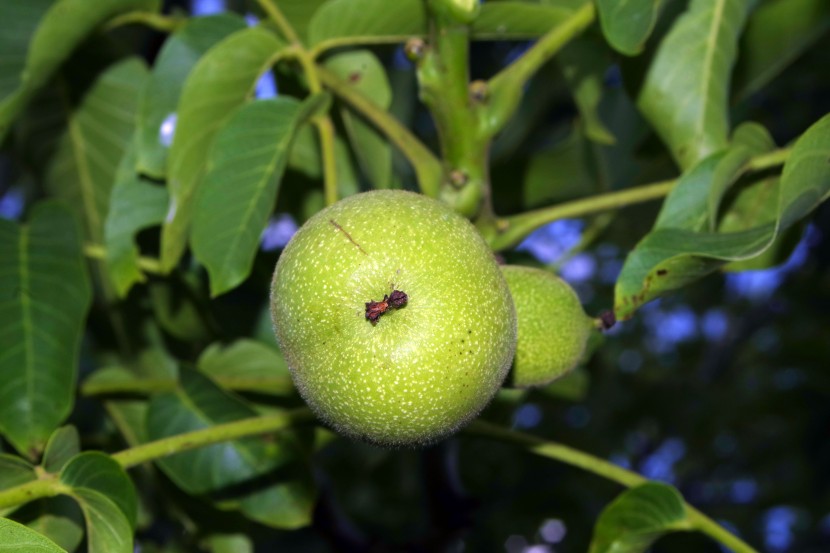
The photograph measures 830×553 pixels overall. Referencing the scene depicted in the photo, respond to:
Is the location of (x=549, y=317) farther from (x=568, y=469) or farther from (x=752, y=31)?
(x=568, y=469)

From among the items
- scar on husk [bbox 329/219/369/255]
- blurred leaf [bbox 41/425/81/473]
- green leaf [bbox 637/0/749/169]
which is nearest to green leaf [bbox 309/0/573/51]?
green leaf [bbox 637/0/749/169]

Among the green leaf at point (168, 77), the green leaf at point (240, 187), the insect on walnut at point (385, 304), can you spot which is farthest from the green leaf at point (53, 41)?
the insect on walnut at point (385, 304)

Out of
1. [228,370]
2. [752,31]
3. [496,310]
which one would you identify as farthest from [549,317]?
[752,31]

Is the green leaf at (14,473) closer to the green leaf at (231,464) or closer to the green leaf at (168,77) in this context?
the green leaf at (231,464)

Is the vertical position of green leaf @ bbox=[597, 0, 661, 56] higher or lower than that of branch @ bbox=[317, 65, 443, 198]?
higher

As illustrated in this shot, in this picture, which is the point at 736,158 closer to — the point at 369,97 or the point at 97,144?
the point at 369,97

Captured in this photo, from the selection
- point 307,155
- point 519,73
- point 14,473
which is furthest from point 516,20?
point 14,473

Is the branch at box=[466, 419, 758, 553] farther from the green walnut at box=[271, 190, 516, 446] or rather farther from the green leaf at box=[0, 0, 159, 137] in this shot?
the green leaf at box=[0, 0, 159, 137]
